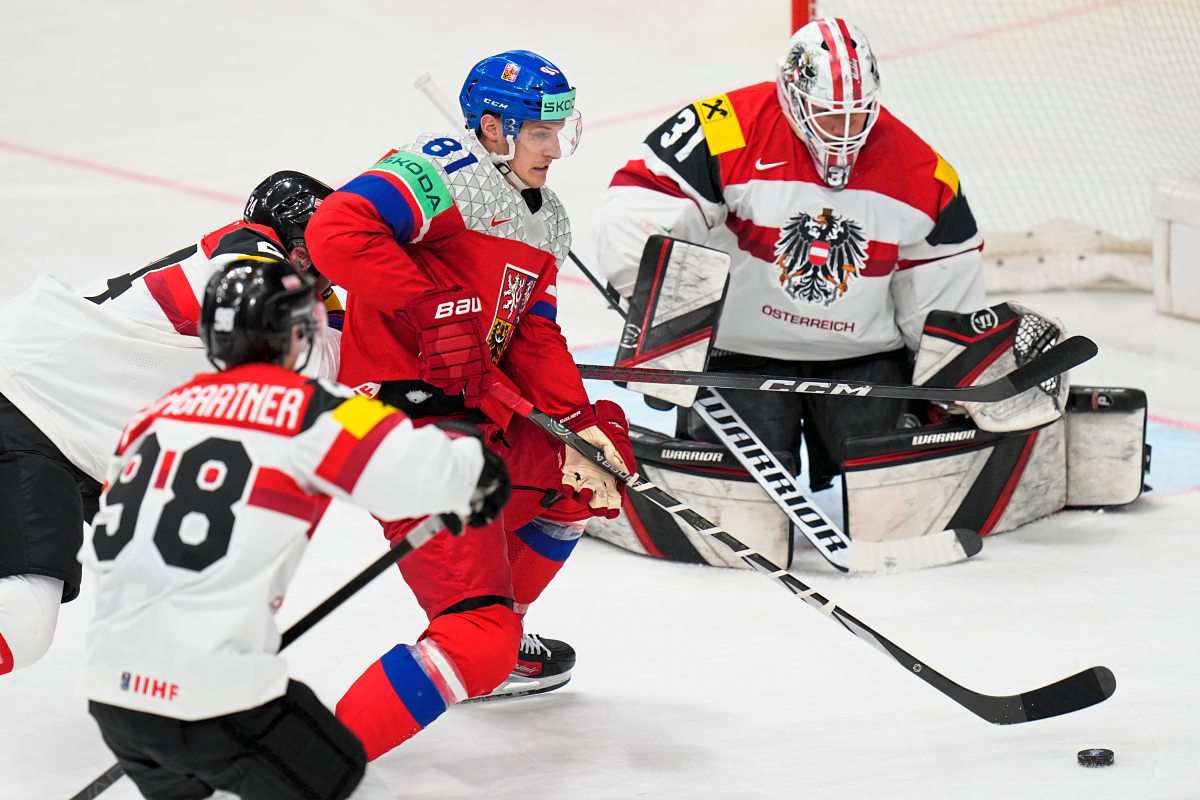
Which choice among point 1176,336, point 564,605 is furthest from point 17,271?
point 1176,336

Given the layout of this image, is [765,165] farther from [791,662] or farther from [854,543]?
[791,662]

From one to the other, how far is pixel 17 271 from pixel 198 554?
445cm

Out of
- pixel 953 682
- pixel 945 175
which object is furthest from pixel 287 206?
pixel 945 175

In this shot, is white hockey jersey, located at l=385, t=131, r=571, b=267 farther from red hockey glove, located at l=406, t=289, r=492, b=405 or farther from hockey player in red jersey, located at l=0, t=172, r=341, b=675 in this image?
hockey player in red jersey, located at l=0, t=172, r=341, b=675

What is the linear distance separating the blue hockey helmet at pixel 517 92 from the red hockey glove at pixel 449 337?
33 centimetres

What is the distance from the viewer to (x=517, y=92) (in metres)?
2.88

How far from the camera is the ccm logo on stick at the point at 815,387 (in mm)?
3820

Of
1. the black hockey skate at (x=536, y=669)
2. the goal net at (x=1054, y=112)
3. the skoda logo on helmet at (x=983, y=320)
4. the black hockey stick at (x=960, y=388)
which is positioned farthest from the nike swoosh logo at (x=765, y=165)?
the goal net at (x=1054, y=112)

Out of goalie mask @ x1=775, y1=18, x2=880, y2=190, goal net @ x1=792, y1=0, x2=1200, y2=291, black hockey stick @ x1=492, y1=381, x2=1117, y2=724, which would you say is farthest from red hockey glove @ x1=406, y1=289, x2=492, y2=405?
goal net @ x1=792, y1=0, x2=1200, y2=291

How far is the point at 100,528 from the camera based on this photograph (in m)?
2.11

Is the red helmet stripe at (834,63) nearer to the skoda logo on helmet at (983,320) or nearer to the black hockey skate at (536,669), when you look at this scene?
the skoda logo on helmet at (983,320)

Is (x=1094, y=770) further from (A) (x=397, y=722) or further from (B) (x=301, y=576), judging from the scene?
(B) (x=301, y=576)

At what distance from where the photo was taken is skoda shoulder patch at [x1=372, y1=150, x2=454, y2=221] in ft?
9.24

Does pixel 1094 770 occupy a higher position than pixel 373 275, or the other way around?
pixel 373 275
